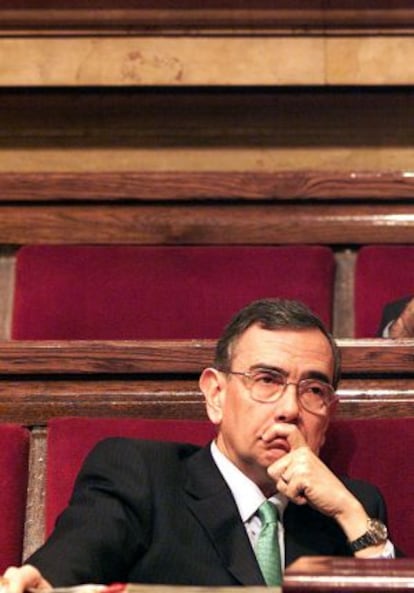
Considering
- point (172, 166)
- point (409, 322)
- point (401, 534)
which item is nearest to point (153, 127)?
point (172, 166)

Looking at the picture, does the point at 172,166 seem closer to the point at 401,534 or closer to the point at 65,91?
the point at 65,91

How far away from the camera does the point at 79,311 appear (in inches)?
32.4

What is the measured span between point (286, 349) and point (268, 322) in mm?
17

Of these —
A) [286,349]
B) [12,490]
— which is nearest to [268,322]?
[286,349]

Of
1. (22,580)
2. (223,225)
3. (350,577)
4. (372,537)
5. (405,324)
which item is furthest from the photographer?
(223,225)

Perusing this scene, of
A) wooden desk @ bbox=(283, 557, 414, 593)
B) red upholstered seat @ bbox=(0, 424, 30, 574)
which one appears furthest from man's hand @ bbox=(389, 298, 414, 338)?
wooden desk @ bbox=(283, 557, 414, 593)

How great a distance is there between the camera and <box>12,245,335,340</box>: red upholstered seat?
0.82 m

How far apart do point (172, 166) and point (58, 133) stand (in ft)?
0.27

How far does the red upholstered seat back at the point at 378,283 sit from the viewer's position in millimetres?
834

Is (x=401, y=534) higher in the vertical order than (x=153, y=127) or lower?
lower

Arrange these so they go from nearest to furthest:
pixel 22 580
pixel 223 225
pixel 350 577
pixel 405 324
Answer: pixel 350 577, pixel 22 580, pixel 405 324, pixel 223 225

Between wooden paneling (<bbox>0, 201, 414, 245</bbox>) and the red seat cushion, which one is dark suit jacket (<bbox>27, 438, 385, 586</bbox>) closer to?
the red seat cushion

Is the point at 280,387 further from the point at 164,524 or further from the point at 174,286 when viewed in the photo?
the point at 174,286

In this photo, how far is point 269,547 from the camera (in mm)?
597
